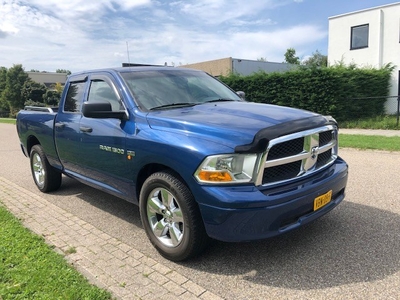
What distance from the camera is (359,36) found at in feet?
71.2

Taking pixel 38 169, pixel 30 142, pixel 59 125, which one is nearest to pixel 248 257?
pixel 59 125

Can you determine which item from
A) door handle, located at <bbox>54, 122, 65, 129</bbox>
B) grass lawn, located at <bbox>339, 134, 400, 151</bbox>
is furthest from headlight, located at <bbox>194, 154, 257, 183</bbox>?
grass lawn, located at <bbox>339, 134, 400, 151</bbox>

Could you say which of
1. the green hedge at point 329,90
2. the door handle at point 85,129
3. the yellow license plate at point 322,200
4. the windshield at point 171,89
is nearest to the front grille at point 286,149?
the yellow license plate at point 322,200

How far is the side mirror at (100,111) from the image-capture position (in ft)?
12.3

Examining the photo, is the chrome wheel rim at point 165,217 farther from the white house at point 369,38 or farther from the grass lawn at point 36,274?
the white house at point 369,38

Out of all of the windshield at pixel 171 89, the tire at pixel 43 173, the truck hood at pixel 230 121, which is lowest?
the tire at pixel 43 173

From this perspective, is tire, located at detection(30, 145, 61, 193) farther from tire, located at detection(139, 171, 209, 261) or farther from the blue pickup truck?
tire, located at detection(139, 171, 209, 261)

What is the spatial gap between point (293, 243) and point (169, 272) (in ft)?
4.45

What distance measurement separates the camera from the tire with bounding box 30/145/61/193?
5961 millimetres

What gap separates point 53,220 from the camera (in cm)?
472

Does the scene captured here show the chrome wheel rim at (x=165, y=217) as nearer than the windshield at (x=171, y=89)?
Yes

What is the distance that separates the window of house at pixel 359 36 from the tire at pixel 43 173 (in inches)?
824

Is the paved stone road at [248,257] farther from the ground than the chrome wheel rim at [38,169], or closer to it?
closer to it

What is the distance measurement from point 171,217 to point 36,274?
1324mm
